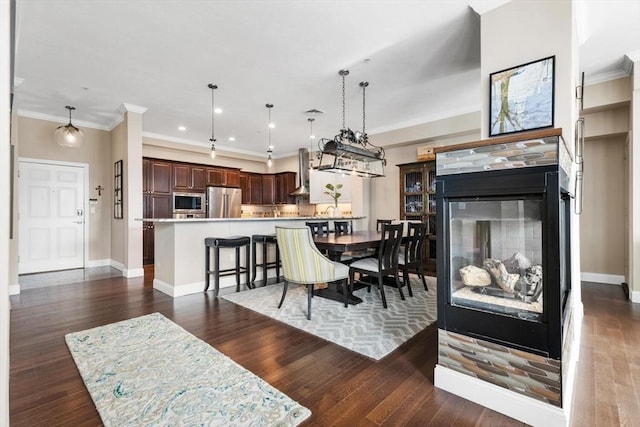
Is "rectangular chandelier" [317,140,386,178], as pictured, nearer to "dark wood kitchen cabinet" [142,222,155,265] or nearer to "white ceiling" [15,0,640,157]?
"white ceiling" [15,0,640,157]

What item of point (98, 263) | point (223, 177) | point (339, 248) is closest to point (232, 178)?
point (223, 177)

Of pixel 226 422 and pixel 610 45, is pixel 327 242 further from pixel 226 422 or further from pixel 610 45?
pixel 610 45

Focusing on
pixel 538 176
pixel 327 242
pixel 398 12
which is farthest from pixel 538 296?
pixel 398 12

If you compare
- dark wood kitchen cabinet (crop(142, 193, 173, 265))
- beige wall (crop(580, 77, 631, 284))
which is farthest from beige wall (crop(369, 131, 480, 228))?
dark wood kitchen cabinet (crop(142, 193, 173, 265))

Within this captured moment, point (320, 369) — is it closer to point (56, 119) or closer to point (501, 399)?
point (501, 399)

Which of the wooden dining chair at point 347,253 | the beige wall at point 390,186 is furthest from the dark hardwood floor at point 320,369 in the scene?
the beige wall at point 390,186

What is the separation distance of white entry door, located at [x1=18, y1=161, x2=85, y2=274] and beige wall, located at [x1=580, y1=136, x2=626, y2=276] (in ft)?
29.3

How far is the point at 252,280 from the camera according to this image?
15.2 ft

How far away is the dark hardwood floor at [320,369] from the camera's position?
1688 mm

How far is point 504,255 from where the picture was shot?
1.75 metres

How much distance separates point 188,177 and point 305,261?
5286 millimetres

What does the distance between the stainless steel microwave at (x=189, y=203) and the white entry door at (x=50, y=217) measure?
1741 mm

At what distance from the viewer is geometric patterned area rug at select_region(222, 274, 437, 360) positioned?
8.58 ft

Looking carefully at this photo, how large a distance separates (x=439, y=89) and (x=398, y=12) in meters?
1.93
